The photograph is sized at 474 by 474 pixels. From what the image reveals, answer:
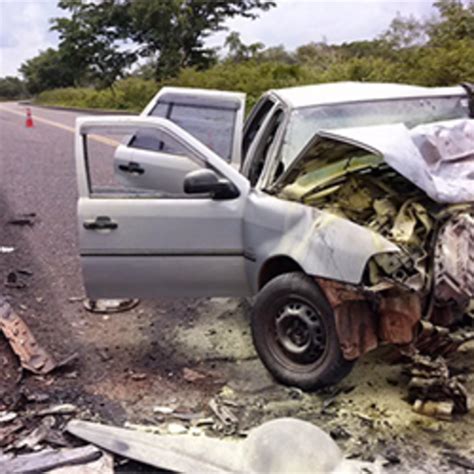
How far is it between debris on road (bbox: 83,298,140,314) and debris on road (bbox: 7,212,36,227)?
11.5 feet

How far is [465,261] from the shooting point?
360 centimetres

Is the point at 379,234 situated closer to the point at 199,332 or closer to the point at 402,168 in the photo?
the point at 402,168

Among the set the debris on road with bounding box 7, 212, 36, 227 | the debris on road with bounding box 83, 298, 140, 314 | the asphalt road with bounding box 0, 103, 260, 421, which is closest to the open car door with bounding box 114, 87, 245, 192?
the asphalt road with bounding box 0, 103, 260, 421

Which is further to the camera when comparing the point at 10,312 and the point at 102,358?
the point at 10,312

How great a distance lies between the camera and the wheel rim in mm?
3957

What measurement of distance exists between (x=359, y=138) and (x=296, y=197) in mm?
552

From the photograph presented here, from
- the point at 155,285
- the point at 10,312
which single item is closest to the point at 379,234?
the point at 155,285

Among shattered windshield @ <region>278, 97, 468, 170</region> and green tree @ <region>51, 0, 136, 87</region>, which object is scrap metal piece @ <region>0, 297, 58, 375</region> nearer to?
shattered windshield @ <region>278, 97, 468, 170</region>

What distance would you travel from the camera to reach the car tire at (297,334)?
12.7ft

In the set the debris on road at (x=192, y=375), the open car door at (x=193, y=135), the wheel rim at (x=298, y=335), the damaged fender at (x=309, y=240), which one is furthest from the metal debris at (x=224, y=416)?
the open car door at (x=193, y=135)

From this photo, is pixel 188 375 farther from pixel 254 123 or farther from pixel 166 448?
pixel 254 123

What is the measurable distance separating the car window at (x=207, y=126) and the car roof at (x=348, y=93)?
0.50 metres

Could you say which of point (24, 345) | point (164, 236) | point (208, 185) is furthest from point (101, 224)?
point (24, 345)

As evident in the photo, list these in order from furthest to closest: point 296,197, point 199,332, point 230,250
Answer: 1. point 199,332
2. point 230,250
3. point 296,197
